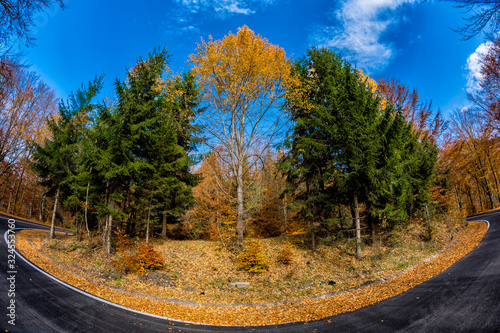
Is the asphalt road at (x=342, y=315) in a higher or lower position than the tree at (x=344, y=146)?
lower

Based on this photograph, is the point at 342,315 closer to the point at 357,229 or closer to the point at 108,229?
the point at 357,229

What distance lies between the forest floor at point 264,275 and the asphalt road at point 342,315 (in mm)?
581

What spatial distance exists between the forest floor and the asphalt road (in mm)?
581

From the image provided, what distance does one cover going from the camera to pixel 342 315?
244 inches

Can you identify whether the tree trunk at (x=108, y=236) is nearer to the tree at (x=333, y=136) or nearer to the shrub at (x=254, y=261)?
the shrub at (x=254, y=261)

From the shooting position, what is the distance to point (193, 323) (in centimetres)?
602

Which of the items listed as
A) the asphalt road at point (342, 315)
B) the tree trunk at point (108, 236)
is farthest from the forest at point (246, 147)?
the asphalt road at point (342, 315)

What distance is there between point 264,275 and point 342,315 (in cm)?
513

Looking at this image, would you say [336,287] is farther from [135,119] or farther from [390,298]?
[135,119]

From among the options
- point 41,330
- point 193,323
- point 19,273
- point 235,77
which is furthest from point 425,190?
point 19,273

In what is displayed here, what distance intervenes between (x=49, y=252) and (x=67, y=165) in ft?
20.7

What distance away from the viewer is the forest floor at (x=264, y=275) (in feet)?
23.4

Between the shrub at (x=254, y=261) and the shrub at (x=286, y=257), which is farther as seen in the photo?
the shrub at (x=286, y=257)

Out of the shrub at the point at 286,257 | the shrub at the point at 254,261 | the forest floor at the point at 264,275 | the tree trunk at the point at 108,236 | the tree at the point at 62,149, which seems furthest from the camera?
the tree at the point at 62,149
